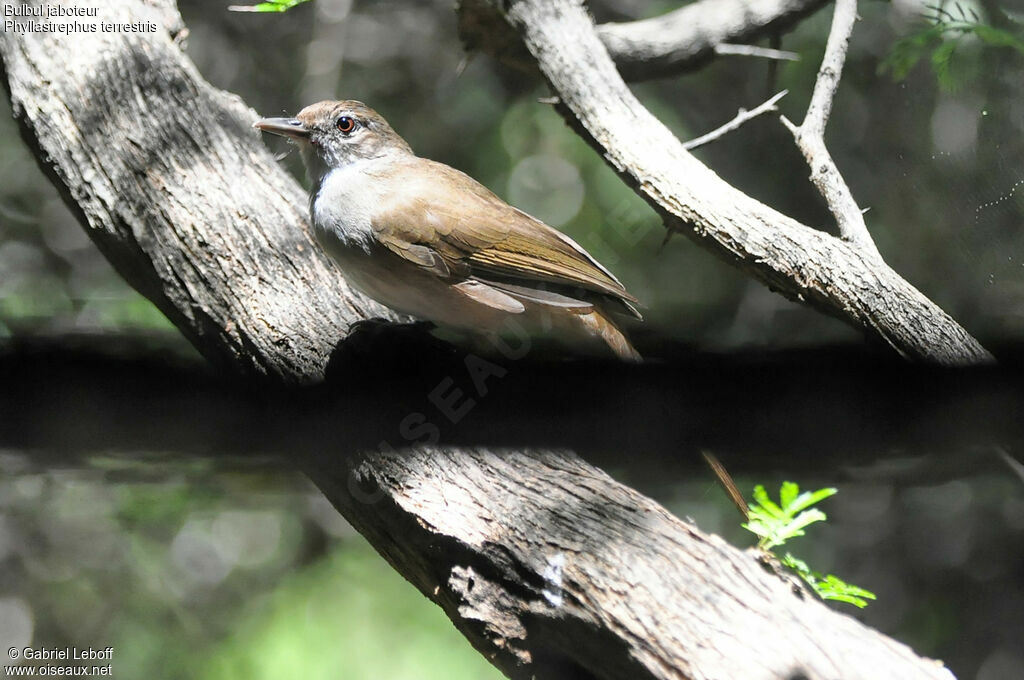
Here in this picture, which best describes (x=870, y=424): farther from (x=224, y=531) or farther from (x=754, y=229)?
(x=224, y=531)

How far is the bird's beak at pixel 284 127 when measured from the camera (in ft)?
8.79

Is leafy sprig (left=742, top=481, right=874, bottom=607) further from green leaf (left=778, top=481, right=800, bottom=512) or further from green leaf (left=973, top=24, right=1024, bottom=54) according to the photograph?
green leaf (left=973, top=24, right=1024, bottom=54)

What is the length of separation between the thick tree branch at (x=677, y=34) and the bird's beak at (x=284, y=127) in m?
1.26

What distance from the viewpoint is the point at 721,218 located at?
276 cm

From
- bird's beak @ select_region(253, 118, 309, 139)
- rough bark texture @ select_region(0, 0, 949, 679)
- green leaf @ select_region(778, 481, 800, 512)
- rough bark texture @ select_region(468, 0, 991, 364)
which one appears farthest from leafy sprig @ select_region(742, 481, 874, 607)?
bird's beak @ select_region(253, 118, 309, 139)

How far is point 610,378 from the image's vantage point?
90cm

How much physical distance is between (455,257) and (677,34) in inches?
78.3

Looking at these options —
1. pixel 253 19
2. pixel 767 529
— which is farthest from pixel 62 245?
pixel 767 529

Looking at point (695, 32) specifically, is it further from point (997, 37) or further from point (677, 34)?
point (997, 37)

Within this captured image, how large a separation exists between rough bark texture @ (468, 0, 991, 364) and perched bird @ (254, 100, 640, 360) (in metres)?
0.44

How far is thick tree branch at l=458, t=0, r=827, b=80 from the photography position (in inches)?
147

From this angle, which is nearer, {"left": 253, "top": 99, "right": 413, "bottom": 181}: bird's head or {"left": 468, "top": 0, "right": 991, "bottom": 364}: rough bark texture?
{"left": 468, "top": 0, "right": 991, "bottom": 364}: rough bark texture

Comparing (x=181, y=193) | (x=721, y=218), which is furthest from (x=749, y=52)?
(x=181, y=193)

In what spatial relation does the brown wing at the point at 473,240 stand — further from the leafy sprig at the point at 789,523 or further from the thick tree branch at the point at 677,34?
the thick tree branch at the point at 677,34
